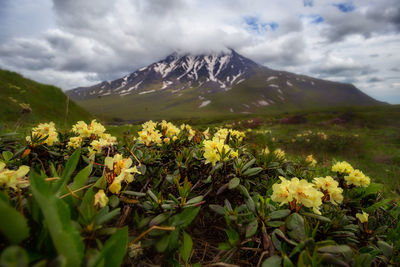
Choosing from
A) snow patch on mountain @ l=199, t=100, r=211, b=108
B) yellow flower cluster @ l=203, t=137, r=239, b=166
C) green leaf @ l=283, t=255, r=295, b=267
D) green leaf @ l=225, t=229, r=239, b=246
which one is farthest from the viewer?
snow patch on mountain @ l=199, t=100, r=211, b=108

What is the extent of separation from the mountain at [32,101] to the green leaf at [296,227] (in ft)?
42.1

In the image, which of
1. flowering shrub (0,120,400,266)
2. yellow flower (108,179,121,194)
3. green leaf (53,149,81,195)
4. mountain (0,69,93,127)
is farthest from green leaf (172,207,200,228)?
mountain (0,69,93,127)

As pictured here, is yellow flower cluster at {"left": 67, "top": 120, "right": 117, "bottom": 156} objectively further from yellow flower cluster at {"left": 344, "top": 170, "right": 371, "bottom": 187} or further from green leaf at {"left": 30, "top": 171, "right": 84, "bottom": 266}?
yellow flower cluster at {"left": 344, "top": 170, "right": 371, "bottom": 187}

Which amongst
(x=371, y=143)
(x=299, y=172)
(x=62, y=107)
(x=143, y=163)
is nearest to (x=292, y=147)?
(x=371, y=143)

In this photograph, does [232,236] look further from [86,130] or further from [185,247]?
[86,130]

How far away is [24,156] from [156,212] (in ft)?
4.16

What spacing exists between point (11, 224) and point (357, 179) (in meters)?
2.22

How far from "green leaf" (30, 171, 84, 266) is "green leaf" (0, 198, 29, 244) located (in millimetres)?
66

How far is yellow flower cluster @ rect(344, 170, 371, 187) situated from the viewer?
169 centimetres

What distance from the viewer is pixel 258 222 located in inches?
47.0

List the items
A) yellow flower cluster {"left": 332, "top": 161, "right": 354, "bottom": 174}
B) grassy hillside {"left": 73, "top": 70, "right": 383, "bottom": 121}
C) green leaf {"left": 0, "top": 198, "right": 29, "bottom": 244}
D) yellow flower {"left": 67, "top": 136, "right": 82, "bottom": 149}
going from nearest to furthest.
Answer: green leaf {"left": 0, "top": 198, "right": 29, "bottom": 244} < yellow flower cluster {"left": 332, "top": 161, "right": 354, "bottom": 174} < yellow flower {"left": 67, "top": 136, "right": 82, "bottom": 149} < grassy hillside {"left": 73, "top": 70, "right": 383, "bottom": 121}

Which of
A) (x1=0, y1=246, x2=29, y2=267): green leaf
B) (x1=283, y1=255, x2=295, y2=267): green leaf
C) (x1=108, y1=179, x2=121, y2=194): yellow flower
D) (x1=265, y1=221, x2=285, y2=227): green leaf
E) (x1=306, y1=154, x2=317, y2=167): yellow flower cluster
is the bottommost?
(x1=306, y1=154, x2=317, y2=167): yellow flower cluster

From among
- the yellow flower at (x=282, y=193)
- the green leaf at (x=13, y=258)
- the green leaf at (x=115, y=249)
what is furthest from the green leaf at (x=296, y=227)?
the green leaf at (x=13, y=258)

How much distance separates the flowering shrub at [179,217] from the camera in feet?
2.62
